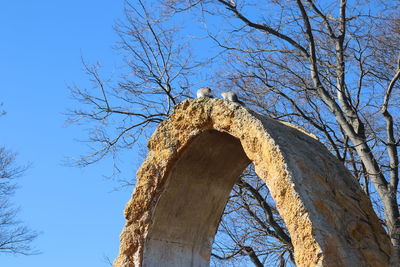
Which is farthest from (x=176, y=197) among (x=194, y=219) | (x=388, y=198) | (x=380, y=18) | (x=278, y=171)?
(x=380, y=18)

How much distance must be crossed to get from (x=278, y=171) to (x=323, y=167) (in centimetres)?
62

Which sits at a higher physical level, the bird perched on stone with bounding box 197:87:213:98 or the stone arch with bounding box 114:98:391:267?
the bird perched on stone with bounding box 197:87:213:98

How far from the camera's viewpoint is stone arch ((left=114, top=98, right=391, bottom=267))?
5.12 meters

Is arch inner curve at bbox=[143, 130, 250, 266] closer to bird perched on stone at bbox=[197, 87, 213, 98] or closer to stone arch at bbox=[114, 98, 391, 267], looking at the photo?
stone arch at bbox=[114, 98, 391, 267]

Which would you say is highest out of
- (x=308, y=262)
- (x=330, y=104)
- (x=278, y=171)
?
(x=330, y=104)

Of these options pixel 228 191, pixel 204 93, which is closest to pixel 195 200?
pixel 228 191

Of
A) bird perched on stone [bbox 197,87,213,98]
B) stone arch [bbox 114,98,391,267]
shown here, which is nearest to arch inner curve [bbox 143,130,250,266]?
stone arch [bbox 114,98,391,267]

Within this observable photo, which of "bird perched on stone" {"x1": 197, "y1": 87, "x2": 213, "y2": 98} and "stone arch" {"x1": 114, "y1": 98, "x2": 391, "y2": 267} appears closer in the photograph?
"stone arch" {"x1": 114, "y1": 98, "x2": 391, "y2": 267}

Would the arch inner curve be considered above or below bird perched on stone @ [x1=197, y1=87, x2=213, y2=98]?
below

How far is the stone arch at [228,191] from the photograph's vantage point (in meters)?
5.12

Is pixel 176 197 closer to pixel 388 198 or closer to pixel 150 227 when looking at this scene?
pixel 150 227

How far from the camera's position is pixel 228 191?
7.04 m

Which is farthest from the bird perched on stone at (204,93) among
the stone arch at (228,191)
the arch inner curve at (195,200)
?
the arch inner curve at (195,200)

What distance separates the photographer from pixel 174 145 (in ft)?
21.4
